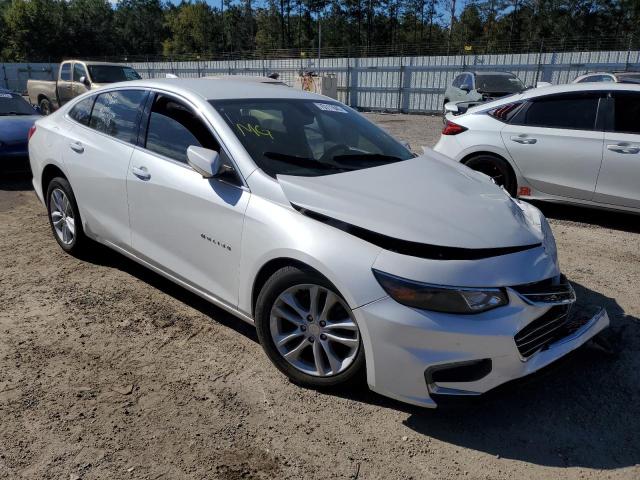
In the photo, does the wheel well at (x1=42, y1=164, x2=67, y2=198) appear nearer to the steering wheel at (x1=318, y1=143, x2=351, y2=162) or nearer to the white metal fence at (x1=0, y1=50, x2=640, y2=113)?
the steering wheel at (x1=318, y1=143, x2=351, y2=162)

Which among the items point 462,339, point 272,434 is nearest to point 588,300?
point 462,339

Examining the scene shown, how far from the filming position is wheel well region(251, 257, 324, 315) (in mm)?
2756

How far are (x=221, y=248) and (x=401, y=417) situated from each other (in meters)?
1.41

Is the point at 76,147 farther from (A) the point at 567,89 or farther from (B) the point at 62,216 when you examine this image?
(A) the point at 567,89

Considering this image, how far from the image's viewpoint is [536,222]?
3.16m

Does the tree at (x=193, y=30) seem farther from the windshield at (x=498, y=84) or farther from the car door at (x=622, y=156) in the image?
the car door at (x=622, y=156)

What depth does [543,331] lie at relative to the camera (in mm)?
2639

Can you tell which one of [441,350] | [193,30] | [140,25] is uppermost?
[140,25]

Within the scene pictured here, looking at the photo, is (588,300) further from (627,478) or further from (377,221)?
(377,221)

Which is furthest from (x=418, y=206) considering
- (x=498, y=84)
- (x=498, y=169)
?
(x=498, y=84)

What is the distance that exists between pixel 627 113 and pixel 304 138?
13.2 ft

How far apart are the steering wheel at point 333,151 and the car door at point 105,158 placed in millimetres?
1424

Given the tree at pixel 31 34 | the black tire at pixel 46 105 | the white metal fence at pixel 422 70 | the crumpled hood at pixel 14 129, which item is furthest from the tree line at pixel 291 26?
the crumpled hood at pixel 14 129

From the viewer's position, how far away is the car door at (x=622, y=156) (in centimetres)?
544
